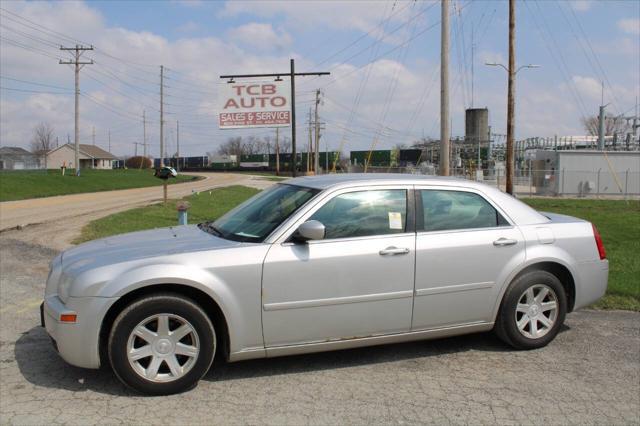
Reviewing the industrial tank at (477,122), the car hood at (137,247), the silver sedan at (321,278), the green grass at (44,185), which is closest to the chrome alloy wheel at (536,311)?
the silver sedan at (321,278)

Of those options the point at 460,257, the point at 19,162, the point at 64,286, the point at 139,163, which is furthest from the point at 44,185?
the point at 139,163

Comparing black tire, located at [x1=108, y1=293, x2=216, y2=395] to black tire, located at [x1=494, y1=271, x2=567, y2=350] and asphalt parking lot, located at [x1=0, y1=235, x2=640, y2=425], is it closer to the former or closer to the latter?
asphalt parking lot, located at [x1=0, y1=235, x2=640, y2=425]

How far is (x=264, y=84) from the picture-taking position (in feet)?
82.8

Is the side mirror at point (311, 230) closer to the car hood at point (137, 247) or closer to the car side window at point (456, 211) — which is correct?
the car hood at point (137, 247)

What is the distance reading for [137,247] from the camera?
13.8 feet

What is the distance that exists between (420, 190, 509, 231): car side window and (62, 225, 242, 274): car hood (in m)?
1.60

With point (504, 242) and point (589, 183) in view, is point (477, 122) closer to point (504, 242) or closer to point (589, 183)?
point (589, 183)

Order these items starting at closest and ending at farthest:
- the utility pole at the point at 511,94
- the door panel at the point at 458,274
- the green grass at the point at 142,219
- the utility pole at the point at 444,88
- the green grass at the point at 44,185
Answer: the door panel at the point at 458,274, the green grass at the point at 142,219, the utility pole at the point at 444,88, the utility pole at the point at 511,94, the green grass at the point at 44,185

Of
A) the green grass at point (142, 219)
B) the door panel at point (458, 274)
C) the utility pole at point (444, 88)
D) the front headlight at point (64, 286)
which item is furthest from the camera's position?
the utility pole at point (444, 88)

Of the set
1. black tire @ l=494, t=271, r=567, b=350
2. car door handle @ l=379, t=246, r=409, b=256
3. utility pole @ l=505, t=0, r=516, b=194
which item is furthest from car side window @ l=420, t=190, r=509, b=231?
utility pole @ l=505, t=0, r=516, b=194

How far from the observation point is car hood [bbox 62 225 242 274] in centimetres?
395

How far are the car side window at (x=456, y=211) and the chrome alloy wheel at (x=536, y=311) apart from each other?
63 centimetres

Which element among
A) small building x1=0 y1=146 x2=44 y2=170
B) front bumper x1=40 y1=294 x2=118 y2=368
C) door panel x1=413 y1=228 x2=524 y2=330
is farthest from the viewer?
small building x1=0 y1=146 x2=44 y2=170

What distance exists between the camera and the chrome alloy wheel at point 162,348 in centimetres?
377
